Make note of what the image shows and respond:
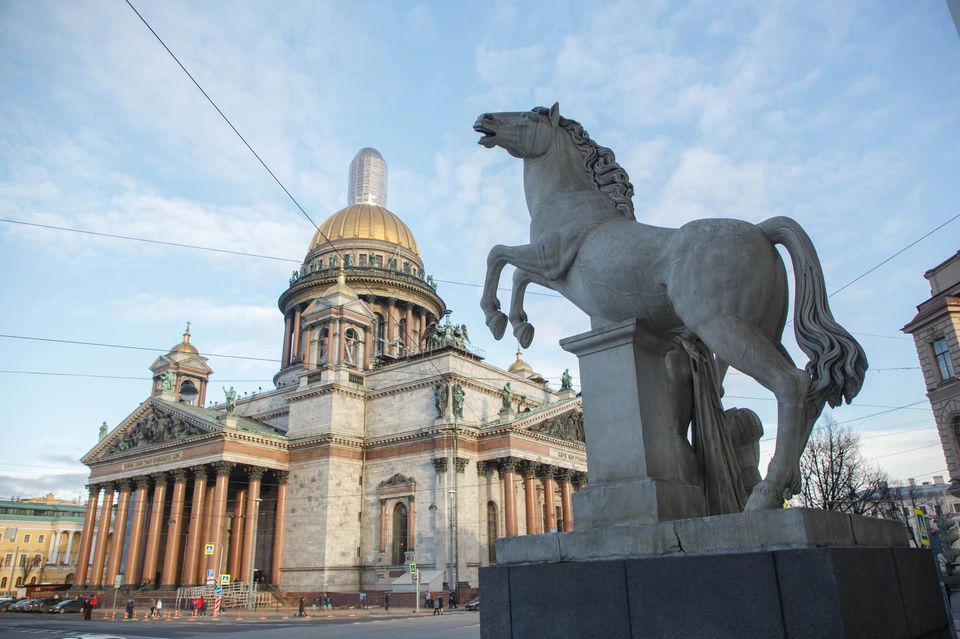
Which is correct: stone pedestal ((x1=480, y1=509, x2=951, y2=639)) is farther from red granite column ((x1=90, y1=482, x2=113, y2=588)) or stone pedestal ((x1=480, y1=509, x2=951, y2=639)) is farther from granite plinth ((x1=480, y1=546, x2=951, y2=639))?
red granite column ((x1=90, y1=482, x2=113, y2=588))

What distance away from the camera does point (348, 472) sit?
45.6 m

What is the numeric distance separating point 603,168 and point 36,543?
121 meters

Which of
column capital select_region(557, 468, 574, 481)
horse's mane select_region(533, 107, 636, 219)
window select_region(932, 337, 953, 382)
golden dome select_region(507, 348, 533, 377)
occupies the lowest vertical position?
horse's mane select_region(533, 107, 636, 219)

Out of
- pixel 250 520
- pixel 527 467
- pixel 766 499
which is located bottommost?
pixel 766 499

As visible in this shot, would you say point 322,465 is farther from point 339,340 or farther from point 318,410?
point 339,340

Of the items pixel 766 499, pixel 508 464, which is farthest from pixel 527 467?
pixel 766 499

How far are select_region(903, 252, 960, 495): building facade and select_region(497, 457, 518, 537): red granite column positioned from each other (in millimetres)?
22216

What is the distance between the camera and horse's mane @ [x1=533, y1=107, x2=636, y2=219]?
6.49 m

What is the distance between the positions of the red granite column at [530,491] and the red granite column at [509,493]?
3.18ft

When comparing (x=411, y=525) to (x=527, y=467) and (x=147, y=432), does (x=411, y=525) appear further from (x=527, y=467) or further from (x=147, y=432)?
(x=147, y=432)

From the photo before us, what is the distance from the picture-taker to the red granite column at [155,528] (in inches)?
1815

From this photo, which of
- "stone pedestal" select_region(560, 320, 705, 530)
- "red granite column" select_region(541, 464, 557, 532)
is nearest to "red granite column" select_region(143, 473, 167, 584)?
"red granite column" select_region(541, 464, 557, 532)

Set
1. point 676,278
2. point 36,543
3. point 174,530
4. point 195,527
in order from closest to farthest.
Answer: point 676,278 < point 195,527 < point 174,530 < point 36,543

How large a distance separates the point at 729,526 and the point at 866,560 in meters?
0.80
